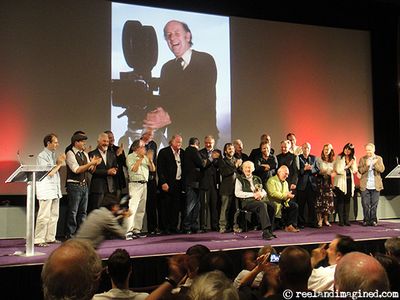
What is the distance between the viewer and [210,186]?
677 centimetres

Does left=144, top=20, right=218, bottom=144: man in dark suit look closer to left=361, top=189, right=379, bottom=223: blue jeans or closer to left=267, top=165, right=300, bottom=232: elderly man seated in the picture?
left=267, top=165, right=300, bottom=232: elderly man seated

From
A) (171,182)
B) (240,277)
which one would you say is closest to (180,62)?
(171,182)

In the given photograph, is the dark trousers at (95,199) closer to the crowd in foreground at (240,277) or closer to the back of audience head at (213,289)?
the crowd in foreground at (240,277)

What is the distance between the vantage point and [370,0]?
914 centimetres

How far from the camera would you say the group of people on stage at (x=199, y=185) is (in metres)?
5.78

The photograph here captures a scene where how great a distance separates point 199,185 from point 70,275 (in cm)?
526

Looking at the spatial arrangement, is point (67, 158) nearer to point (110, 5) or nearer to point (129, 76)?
point (129, 76)

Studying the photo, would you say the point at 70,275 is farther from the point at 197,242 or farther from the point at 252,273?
the point at 197,242

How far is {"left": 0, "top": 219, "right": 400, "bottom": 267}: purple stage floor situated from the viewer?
4.78 metres

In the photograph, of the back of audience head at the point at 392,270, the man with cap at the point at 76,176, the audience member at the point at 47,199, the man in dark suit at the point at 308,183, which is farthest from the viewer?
the man in dark suit at the point at 308,183

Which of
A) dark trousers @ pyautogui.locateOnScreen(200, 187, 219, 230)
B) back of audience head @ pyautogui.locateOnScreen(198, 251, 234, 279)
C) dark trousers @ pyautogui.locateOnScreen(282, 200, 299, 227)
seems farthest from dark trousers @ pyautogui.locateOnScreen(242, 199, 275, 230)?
back of audience head @ pyautogui.locateOnScreen(198, 251, 234, 279)

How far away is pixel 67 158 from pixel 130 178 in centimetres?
90

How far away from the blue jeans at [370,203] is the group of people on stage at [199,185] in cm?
2

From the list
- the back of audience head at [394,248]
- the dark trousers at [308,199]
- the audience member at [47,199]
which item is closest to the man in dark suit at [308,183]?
the dark trousers at [308,199]
